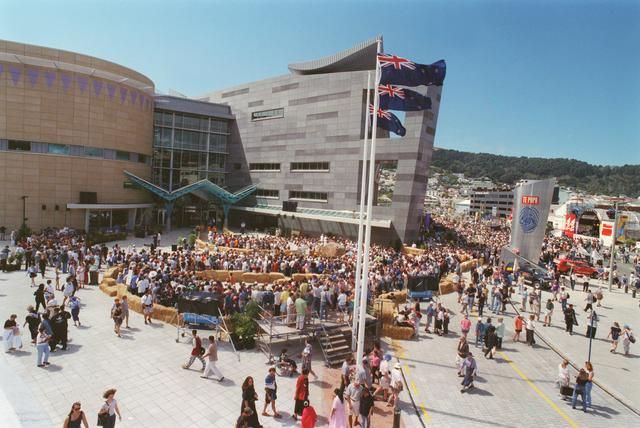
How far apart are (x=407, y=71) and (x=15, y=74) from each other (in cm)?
4098

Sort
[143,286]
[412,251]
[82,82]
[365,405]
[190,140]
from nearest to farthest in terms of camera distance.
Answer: [365,405]
[143,286]
[412,251]
[82,82]
[190,140]

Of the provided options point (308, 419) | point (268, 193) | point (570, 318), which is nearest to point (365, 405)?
point (308, 419)

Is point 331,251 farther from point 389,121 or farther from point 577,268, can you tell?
point 577,268

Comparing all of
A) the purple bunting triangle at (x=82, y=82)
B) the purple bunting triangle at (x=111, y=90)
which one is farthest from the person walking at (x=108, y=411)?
the purple bunting triangle at (x=111, y=90)

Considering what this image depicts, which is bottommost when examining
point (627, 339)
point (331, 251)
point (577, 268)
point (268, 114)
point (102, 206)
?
point (627, 339)

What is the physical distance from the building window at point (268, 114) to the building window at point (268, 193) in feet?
33.5

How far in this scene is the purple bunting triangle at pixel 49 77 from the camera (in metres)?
36.2

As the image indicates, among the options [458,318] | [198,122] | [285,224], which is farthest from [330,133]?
[458,318]

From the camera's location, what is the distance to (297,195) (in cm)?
4691

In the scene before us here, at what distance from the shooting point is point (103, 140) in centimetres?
4019

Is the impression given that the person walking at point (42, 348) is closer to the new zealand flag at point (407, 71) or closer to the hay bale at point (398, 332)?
the hay bale at point (398, 332)

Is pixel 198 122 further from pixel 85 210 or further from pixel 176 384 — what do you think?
pixel 176 384

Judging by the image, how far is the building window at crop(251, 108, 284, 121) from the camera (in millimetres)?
48675

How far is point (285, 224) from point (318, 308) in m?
30.7
